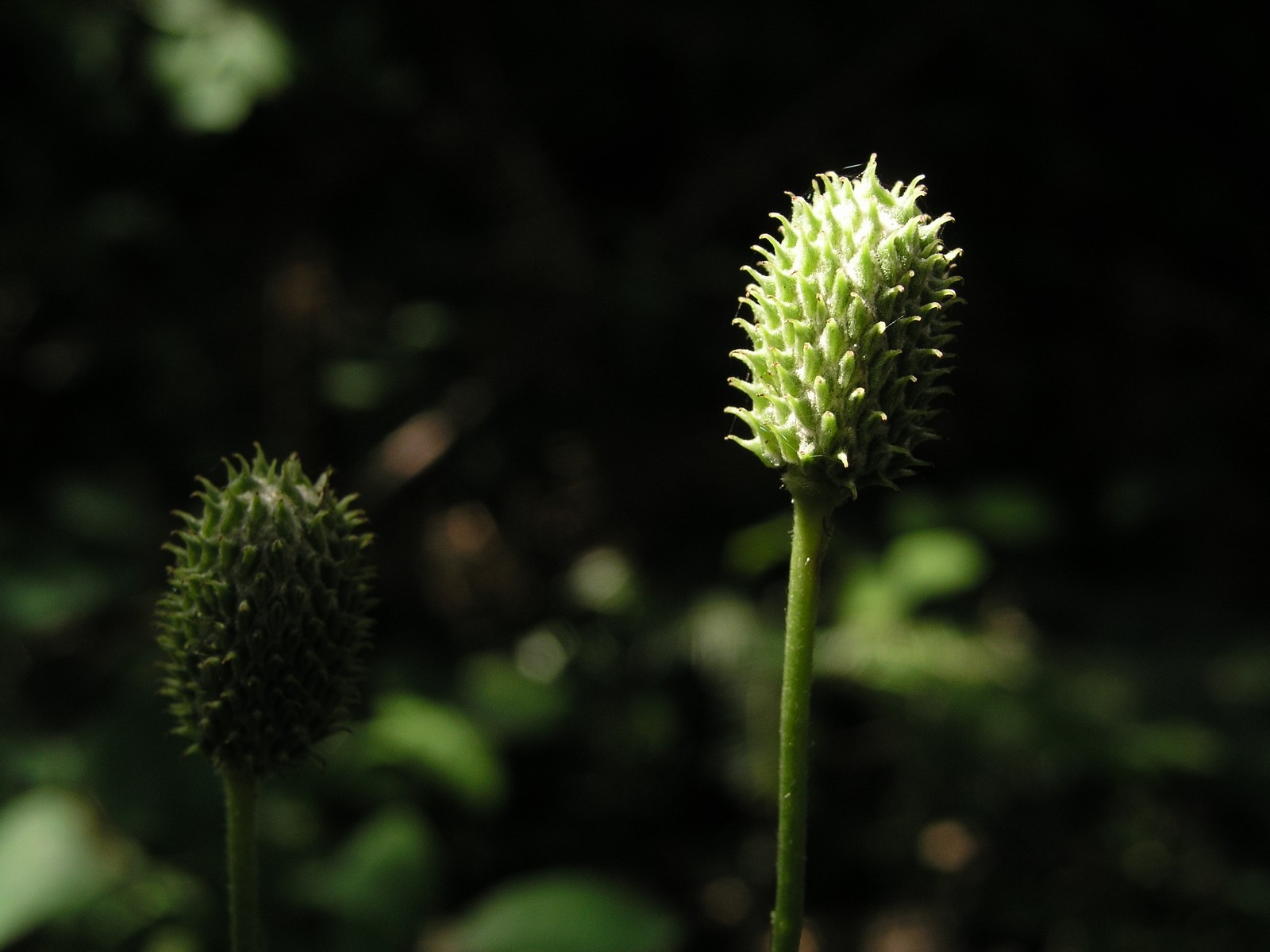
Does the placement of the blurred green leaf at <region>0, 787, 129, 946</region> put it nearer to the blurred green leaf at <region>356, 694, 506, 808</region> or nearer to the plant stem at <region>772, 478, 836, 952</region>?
the blurred green leaf at <region>356, 694, 506, 808</region>

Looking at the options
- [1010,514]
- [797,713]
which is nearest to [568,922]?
[797,713]

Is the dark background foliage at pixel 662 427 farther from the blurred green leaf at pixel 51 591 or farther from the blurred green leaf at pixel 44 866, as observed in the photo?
the blurred green leaf at pixel 44 866

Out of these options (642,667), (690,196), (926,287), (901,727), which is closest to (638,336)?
(690,196)

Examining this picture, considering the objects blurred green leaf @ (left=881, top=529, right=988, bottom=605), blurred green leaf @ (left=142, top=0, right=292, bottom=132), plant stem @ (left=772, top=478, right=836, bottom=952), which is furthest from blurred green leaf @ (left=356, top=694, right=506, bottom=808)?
plant stem @ (left=772, top=478, right=836, bottom=952)

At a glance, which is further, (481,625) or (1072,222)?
(1072,222)

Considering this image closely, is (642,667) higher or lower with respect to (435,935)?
higher

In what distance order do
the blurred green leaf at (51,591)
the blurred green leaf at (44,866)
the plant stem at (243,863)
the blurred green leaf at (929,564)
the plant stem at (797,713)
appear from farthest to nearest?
1. the blurred green leaf at (929,564)
2. the blurred green leaf at (51,591)
3. the blurred green leaf at (44,866)
4. the plant stem at (243,863)
5. the plant stem at (797,713)

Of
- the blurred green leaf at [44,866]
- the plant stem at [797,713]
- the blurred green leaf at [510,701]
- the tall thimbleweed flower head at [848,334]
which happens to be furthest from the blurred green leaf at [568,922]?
the tall thimbleweed flower head at [848,334]

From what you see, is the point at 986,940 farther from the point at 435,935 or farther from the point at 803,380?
the point at 803,380
